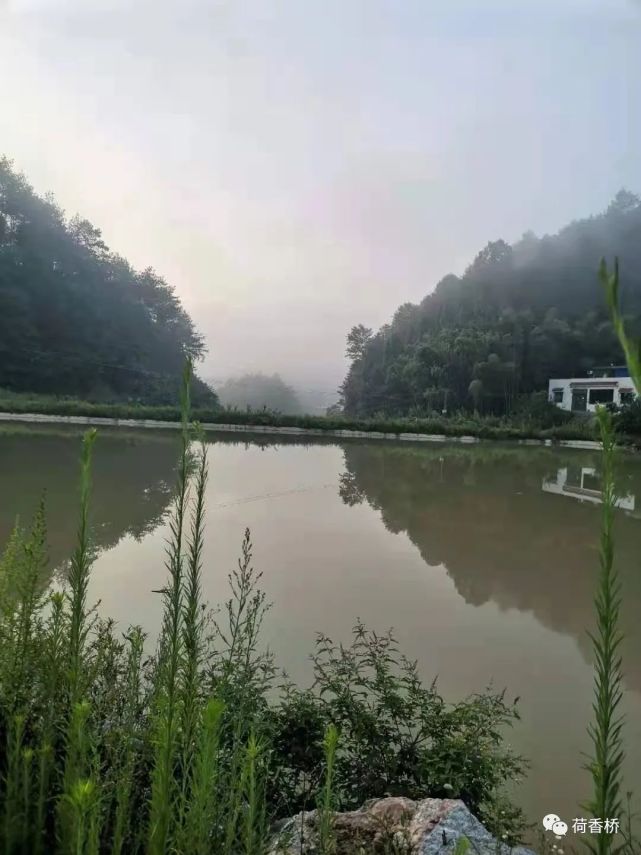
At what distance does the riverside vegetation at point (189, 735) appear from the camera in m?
0.64

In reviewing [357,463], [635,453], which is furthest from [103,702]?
[635,453]

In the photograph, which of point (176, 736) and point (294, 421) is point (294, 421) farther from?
point (176, 736)

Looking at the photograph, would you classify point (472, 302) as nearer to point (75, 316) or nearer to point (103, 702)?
point (75, 316)

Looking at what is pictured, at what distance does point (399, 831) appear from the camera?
1139 millimetres

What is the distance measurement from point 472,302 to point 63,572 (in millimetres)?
35779

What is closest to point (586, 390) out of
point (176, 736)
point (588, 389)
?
point (588, 389)

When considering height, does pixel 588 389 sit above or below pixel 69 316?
below

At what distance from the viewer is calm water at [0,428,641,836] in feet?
8.57

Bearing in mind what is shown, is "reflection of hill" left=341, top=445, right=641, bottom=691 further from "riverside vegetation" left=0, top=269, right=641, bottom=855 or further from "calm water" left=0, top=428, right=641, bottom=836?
"riverside vegetation" left=0, top=269, right=641, bottom=855

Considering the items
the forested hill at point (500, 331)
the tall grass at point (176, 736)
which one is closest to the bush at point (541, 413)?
the forested hill at point (500, 331)

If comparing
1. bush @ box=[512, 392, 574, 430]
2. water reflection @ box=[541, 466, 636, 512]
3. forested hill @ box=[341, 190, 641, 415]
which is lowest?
water reflection @ box=[541, 466, 636, 512]

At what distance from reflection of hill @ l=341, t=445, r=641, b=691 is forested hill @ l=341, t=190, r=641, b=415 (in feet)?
44.0

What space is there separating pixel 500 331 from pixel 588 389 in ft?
19.6

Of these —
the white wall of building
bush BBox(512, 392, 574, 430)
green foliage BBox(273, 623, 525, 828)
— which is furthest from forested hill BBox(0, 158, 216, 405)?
green foliage BBox(273, 623, 525, 828)
